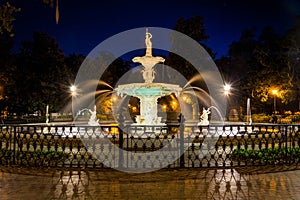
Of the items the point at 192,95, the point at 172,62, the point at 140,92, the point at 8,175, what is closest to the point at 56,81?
the point at 172,62

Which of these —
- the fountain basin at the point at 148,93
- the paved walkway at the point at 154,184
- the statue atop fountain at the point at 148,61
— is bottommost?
the paved walkway at the point at 154,184

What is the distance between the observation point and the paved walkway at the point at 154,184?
6.00 metres

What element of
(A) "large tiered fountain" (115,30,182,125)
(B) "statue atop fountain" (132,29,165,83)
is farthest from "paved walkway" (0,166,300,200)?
(B) "statue atop fountain" (132,29,165,83)

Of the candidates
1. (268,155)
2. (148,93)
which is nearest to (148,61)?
(148,93)

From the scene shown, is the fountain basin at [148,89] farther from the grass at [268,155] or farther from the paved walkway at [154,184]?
the paved walkway at [154,184]

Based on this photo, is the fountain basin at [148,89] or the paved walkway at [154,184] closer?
the paved walkway at [154,184]

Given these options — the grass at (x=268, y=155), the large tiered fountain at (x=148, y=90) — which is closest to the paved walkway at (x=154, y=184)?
the grass at (x=268, y=155)

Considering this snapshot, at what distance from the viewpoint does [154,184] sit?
268 inches

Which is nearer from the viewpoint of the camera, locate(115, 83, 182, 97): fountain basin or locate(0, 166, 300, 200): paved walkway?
locate(0, 166, 300, 200): paved walkway

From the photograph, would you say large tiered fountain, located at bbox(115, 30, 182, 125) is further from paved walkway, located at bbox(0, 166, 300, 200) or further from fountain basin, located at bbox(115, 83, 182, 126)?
paved walkway, located at bbox(0, 166, 300, 200)

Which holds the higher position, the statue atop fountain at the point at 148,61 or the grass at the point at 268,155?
the statue atop fountain at the point at 148,61

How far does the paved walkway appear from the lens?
600 cm

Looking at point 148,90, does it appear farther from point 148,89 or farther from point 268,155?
point 268,155

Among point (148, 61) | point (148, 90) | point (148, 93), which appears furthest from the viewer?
point (148, 61)
